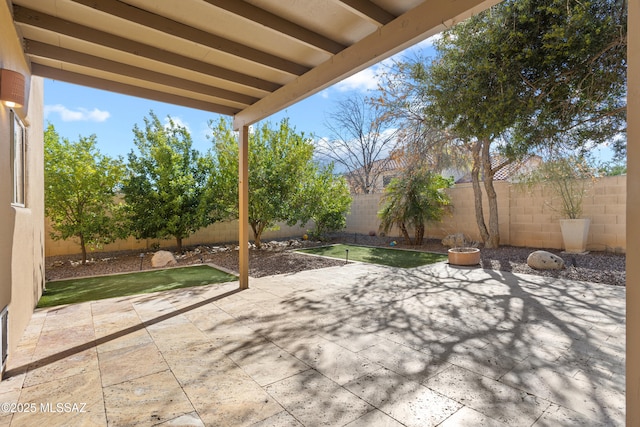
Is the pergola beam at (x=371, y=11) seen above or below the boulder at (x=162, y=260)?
above

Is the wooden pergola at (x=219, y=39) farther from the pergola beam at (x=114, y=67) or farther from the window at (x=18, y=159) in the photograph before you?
the window at (x=18, y=159)

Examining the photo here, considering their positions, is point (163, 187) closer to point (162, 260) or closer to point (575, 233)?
point (162, 260)

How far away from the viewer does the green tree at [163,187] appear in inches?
332

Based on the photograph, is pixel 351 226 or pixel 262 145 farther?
pixel 351 226

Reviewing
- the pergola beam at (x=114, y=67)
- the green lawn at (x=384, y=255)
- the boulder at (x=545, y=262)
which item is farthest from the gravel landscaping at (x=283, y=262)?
the pergola beam at (x=114, y=67)

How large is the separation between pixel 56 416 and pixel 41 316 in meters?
2.63

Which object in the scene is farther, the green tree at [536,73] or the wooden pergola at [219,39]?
the green tree at [536,73]

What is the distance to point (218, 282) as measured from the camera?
19.4 feet

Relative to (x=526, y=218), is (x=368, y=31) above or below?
above

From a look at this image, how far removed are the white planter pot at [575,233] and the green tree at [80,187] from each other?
1089cm

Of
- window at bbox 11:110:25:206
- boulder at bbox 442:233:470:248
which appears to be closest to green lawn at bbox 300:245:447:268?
boulder at bbox 442:233:470:248

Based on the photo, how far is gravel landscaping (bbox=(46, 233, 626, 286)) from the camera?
6.10m

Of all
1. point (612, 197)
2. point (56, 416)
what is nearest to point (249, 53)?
point (56, 416)

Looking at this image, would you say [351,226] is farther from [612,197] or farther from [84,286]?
[84,286]
